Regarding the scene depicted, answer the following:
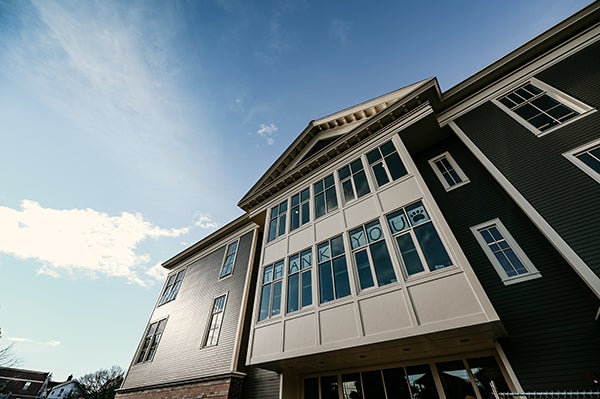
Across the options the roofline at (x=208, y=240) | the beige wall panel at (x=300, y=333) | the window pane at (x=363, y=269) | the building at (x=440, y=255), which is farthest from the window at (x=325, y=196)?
the roofline at (x=208, y=240)

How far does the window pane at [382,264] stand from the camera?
6.42 metres

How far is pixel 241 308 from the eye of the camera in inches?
451

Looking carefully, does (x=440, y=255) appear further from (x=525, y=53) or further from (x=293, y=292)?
(x=525, y=53)

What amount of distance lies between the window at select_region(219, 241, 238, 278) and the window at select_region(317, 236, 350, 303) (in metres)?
7.74

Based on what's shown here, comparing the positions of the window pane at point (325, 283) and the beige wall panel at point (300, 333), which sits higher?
the window pane at point (325, 283)

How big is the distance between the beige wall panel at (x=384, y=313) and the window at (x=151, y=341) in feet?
46.9

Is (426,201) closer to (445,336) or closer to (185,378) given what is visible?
(445,336)

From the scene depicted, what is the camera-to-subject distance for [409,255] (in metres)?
6.41

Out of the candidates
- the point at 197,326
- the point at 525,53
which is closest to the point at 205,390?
the point at 197,326

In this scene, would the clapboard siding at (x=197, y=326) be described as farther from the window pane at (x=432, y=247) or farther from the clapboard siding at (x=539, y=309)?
the clapboard siding at (x=539, y=309)

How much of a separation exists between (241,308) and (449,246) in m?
9.47

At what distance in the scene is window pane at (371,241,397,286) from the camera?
6418 mm

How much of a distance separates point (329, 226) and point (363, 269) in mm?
2322

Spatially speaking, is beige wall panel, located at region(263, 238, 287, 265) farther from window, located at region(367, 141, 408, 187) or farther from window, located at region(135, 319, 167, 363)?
window, located at region(135, 319, 167, 363)
